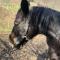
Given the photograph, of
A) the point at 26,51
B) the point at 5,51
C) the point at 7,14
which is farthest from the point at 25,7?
the point at 7,14

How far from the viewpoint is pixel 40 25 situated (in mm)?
2008

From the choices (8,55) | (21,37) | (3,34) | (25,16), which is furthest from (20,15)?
(3,34)

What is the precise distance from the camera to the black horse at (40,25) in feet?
6.57

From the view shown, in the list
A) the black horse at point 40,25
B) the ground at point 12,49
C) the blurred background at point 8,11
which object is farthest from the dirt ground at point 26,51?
the black horse at point 40,25

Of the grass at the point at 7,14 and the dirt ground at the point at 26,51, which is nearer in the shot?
the dirt ground at the point at 26,51

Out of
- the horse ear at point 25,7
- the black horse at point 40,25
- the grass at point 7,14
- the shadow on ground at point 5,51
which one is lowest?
the grass at point 7,14

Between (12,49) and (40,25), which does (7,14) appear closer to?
(12,49)

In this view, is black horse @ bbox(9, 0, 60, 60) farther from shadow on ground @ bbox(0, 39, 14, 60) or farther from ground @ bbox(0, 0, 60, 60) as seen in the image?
shadow on ground @ bbox(0, 39, 14, 60)

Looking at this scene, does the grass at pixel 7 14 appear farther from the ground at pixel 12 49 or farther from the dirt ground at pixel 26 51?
the dirt ground at pixel 26 51

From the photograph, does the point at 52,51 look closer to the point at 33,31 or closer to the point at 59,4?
the point at 33,31

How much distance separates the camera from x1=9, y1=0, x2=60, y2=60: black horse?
6.57 feet

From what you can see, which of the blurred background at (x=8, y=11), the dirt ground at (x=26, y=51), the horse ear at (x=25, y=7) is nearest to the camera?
the horse ear at (x=25, y=7)

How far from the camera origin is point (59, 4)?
705cm

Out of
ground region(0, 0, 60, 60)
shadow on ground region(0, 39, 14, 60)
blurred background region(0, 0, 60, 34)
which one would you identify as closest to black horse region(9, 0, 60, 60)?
ground region(0, 0, 60, 60)
